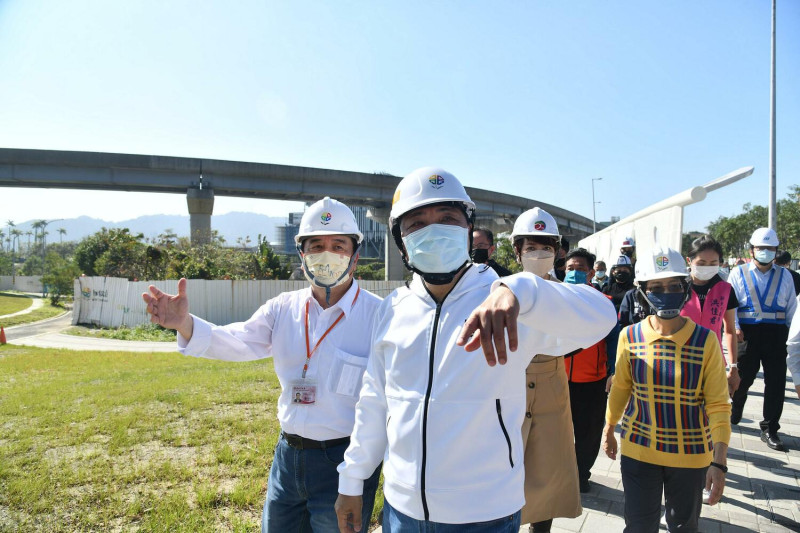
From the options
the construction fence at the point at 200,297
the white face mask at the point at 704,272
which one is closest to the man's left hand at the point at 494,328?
the white face mask at the point at 704,272

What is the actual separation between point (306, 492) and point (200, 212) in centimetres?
3189

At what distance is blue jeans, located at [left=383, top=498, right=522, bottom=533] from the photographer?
168 cm

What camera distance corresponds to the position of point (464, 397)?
1.71 meters

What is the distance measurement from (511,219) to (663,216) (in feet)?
127

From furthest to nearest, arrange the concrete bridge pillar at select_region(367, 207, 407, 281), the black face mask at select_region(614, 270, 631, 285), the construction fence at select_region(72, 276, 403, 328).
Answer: the concrete bridge pillar at select_region(367, 207, 407, 281) < the construction fence at select_region(72, 276, 403, 328) < the black face mask at select_region(614, 270, 631, 285)

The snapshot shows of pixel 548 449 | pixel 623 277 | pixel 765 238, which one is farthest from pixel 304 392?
pixel 765 238

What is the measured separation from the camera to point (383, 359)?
2000 millimetres

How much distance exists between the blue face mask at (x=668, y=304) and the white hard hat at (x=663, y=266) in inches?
4.7

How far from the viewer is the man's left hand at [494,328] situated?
139 centimetres

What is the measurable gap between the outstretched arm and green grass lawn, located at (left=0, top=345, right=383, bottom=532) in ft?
5.79

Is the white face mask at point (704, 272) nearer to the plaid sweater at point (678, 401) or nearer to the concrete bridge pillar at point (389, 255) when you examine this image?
the plaid sweater at point (678, 401)

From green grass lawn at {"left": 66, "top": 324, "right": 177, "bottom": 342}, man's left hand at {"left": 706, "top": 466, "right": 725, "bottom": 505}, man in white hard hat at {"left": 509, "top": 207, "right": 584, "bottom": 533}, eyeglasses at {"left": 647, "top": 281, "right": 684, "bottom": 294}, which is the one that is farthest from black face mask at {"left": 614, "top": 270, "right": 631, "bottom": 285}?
green grass lawn at {"left": 66, "top": 324, "right": 177, "bottom": 342}

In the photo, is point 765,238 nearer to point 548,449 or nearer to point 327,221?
point 548,449

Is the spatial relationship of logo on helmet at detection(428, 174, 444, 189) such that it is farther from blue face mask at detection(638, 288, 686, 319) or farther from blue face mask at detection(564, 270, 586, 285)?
blue face mask at detection(564, 270, 586, 285)
